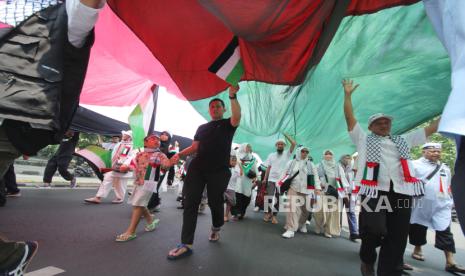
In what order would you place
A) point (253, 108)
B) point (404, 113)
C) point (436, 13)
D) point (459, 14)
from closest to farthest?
point (459, 14) → point (436, 13) → point (404, 113) → point (253, 108)

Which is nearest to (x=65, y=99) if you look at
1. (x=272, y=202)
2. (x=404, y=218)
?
(x=404, y=218)

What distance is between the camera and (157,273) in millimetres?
2391

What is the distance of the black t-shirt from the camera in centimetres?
301

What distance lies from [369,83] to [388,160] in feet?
2.72

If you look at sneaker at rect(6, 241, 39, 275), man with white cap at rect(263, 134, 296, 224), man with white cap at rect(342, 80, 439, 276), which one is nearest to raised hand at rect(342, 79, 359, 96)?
man with white cap at rect(342, 80, 439, 276)

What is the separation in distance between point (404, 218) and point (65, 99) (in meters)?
2.83

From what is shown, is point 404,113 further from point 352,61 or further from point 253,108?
point 253,108

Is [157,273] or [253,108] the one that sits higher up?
[253,108]

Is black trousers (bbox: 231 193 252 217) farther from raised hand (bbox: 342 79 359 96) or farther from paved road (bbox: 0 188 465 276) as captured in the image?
raised hand (bbox: 342 79 359 96)

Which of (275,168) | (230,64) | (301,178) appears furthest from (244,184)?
(230,64)

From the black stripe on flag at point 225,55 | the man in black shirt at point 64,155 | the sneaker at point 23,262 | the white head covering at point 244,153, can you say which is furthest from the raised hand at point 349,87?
the man in black shirt at point 64,155

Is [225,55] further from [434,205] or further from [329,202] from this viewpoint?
[329,202]

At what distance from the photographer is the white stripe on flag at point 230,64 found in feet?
7.82

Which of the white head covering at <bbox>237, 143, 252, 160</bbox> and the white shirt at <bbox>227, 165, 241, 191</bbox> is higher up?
the white head covering at <bbox>237, 143, 252, 160</bbox>
